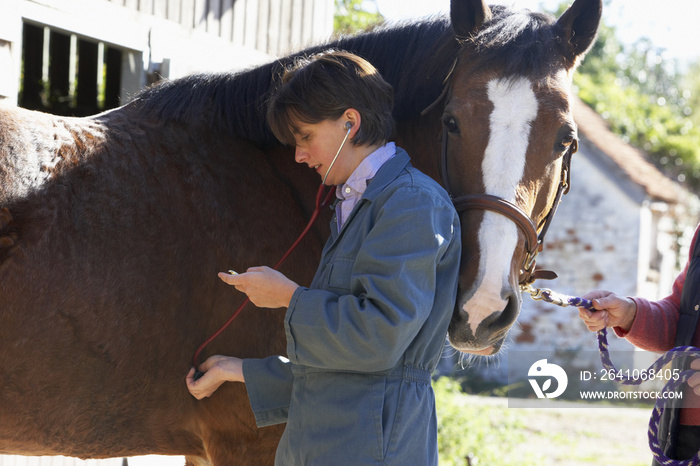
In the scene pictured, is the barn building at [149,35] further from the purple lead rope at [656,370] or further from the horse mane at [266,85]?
the purple lead rope at [656,370]

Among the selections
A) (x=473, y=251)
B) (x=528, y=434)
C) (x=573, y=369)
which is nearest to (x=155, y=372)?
(x=473, y=251)

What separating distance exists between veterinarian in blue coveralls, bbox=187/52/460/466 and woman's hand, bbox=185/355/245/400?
150 mm

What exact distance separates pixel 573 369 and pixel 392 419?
1129cm

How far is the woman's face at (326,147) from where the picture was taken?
1.87m

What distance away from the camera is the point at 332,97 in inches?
72.3

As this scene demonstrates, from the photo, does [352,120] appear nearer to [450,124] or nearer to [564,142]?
[450,124]

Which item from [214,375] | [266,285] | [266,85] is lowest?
[214,375]

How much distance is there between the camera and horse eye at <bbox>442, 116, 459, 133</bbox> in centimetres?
231

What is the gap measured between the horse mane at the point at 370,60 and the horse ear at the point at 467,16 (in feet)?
0.11

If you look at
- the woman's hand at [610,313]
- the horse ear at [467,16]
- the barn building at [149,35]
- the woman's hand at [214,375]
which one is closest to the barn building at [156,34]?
the barn building at [149,35]

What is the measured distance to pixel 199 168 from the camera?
2.58m

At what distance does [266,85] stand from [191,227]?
68 centimetres

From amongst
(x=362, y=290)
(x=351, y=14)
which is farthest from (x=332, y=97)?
(x=351, y=14)

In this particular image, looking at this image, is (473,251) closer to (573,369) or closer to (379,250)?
(379,250)
